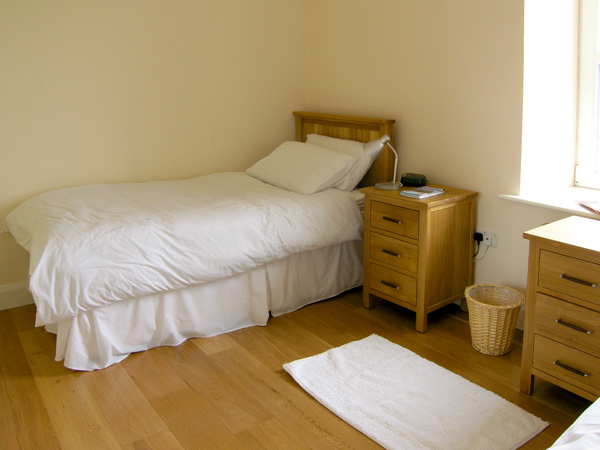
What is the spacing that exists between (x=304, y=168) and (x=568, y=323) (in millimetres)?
1722

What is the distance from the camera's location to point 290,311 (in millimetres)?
3062

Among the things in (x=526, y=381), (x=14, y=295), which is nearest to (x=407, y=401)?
(x=526, y=381)

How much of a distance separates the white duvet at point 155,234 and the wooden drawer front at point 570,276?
47.8 inches

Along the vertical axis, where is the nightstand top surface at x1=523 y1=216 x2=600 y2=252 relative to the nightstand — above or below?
above

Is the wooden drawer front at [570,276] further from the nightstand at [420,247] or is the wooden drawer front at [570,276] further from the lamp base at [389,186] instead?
the lamp base at [389,186]

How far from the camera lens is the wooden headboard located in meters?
3.32

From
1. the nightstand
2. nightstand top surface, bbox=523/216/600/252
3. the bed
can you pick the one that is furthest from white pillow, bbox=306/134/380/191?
nightstand top surface, bbox=523/216/600/252

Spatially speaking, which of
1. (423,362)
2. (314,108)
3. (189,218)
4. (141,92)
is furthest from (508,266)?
(141,92)

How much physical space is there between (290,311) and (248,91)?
1.57 metres

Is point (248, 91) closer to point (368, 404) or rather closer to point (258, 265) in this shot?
point (258, 265)

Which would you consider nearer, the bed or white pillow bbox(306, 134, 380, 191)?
the bed

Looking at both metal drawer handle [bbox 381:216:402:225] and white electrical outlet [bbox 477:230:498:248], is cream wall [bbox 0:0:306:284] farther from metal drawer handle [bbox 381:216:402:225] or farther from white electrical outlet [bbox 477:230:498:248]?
white electrical outlet [bbox 477:230:498:248]

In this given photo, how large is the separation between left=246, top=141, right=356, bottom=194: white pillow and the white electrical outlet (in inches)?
33.0

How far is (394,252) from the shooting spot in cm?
285
